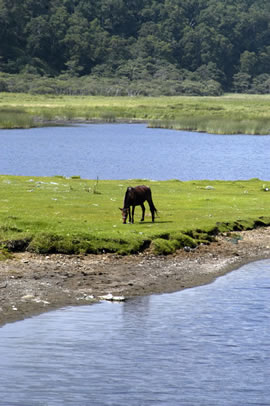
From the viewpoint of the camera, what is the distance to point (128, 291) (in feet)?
68.3

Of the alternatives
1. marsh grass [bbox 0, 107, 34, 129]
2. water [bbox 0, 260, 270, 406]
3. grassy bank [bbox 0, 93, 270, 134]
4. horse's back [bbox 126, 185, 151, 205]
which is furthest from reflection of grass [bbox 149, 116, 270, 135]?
water [bbox 0, 260, 270, 406]

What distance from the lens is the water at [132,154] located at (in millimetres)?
59688

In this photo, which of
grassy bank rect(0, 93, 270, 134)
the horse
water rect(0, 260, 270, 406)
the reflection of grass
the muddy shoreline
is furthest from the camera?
grassy bank rect(0, 93, 270, 134)

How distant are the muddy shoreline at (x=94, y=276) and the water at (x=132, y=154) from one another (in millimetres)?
31225

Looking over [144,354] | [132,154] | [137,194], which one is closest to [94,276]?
[144,354]

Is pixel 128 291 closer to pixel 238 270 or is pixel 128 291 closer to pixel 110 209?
pixel 238 270

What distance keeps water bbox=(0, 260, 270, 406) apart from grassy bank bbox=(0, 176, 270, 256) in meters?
4.06

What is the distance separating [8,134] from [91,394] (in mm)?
82976

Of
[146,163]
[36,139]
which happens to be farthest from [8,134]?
[146,163]

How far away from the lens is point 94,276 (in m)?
21.7

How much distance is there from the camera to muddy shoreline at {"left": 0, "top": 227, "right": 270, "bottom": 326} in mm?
19344

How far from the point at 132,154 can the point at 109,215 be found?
47.7 metres

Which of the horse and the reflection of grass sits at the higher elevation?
the reflection of grass

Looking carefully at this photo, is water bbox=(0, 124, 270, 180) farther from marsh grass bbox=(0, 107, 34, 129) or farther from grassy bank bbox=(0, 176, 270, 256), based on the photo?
grassy bank bbox=(0, 176, 270, 256)
